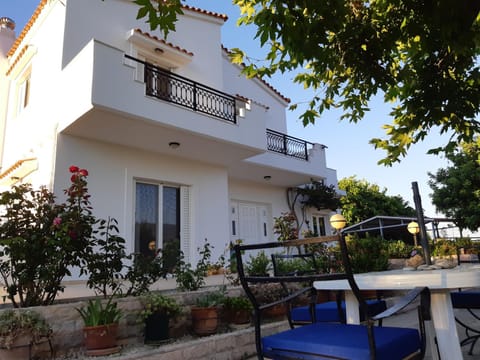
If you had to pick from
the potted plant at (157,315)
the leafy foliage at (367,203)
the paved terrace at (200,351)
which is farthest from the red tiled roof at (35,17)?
the leafy foliage at (367,203)

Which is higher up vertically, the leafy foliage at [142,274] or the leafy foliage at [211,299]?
the leafy foliage at [142,274]

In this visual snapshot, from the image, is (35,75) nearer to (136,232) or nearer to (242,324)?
(136,232)

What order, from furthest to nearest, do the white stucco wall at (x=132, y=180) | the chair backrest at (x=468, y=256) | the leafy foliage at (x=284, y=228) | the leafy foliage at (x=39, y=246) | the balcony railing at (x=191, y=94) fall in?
1. the leafy foliage at (x=284, y=228)
2. the balcony railing at (x=191, y=94)
3. the white stucco wall at (x=132, y=180)
4. the chair backrest at (x=468, y=256)
5. the leafy foliage at (x=39, y=246)

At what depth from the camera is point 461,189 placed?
19.5m

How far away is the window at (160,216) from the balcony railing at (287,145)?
11.2 feet

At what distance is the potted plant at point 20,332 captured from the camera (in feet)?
9.64

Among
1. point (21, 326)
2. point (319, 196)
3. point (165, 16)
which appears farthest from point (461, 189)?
point (21, 326)

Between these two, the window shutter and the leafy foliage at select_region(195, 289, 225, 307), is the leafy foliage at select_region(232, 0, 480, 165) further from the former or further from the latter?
the window shutter

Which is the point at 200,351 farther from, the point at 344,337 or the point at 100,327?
the point at 344,337

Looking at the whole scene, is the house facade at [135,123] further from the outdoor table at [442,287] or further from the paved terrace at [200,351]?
the outdoor table at [442,287]

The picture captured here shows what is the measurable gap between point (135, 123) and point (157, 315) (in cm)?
377

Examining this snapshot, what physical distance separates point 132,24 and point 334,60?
6254 millimetres

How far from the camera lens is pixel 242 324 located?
15.0 feet

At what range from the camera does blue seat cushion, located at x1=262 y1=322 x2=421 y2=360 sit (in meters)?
1.70
